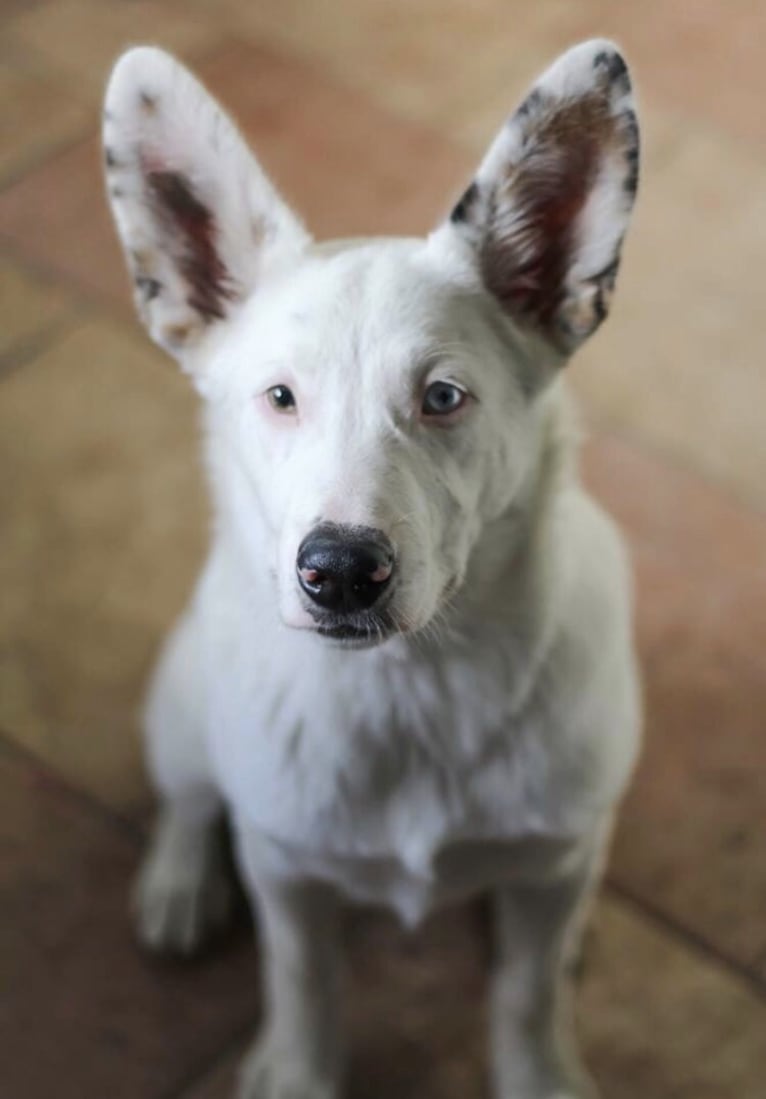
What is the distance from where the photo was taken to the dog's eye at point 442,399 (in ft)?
3.96

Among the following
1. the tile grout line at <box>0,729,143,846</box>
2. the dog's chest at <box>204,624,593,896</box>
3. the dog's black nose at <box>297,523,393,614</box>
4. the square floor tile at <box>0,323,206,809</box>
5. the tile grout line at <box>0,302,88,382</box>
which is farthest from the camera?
the tile grout line at <box>0,302,88,382</box>

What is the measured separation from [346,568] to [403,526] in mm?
58

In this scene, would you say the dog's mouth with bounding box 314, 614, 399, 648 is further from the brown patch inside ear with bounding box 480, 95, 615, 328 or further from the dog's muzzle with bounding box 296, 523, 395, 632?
the brown patch inside ear with bounding box 480, 95, 615, 328

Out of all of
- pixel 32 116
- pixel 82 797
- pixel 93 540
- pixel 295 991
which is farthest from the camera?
pixel 32 116

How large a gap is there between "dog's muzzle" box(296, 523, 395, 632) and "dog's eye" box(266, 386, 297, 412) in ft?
0.47

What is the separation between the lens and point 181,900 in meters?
1.83

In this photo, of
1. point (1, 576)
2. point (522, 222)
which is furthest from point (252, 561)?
→ point (1, 576)

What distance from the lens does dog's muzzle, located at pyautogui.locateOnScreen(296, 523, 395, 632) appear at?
1121mm

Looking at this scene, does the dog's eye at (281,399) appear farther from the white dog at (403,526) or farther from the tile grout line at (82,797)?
the tile grout line at (82,797)

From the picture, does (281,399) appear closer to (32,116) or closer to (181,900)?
(181,900)

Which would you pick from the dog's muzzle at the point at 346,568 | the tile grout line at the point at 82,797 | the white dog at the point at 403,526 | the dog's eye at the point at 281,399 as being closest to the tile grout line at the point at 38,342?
the tile grout line at the point at 82,797

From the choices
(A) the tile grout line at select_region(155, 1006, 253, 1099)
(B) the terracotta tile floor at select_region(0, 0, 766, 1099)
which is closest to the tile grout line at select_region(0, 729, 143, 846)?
(B) the terracotta tile floor at select_region(0, 0, 766, 1099)

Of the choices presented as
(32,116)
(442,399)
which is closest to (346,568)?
(442,399)

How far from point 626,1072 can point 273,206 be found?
3.51 ft
